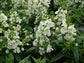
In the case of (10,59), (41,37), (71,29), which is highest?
(71,29)

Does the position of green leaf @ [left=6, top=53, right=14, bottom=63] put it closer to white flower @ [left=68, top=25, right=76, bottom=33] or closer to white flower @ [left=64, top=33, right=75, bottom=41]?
white flower @ [left=64, top=33, right=75, bottom=41]

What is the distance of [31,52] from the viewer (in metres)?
3.60

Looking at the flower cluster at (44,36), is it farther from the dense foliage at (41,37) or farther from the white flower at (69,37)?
the white flower at (69,37)

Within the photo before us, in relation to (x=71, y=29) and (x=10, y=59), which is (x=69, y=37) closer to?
(x=71, y=29)

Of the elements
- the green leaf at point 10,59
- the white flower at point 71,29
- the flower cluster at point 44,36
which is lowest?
the green leaf at point 10,59

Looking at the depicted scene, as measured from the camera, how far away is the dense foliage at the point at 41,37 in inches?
125

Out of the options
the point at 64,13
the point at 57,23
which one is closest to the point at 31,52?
the point at 57,23

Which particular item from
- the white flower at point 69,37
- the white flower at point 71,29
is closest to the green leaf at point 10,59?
the white flower at point 69,37

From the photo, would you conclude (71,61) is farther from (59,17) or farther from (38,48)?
(59,17)

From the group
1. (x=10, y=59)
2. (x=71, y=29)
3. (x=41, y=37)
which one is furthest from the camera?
(x=41, y=37)

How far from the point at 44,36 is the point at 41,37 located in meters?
0.06

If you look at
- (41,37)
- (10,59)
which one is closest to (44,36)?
(41,37)

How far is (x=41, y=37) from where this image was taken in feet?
10.9

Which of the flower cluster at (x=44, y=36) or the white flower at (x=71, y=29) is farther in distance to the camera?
the flower cluster at (x=44, y=36)
